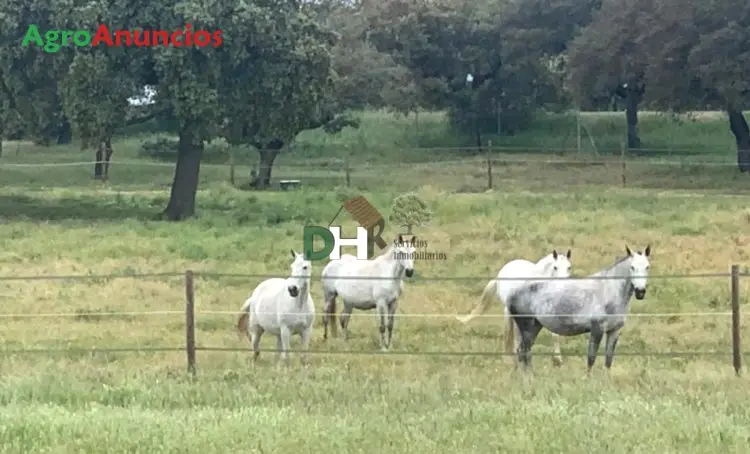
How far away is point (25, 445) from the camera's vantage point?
6512 millimetres

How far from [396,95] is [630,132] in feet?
29.8

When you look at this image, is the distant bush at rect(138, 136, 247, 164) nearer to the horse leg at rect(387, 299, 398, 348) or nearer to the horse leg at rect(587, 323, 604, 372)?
the horse leg at rect(387, 299, 398, 348)

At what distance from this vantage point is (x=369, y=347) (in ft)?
37.7

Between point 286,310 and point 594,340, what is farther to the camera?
point 286,310

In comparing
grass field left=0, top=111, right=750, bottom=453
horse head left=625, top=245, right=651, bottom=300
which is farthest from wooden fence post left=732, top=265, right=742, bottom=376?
horse head left=625, top=245, right=651, bottom=300

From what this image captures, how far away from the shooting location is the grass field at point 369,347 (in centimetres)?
673

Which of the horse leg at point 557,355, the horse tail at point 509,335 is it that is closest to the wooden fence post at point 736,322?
the horse leg at point 557,355

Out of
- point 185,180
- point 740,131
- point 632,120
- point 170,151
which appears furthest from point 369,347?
point 632,120

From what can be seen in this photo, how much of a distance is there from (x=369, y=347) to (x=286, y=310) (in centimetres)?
149

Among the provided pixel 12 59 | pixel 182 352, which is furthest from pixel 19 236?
pixel 182 352

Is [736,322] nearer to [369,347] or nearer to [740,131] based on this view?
[369,347]

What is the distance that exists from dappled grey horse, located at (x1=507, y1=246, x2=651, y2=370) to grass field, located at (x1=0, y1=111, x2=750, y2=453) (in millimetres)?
372

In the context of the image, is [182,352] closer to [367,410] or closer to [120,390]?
[120,390]

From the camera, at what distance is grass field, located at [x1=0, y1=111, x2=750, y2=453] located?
673 cm
